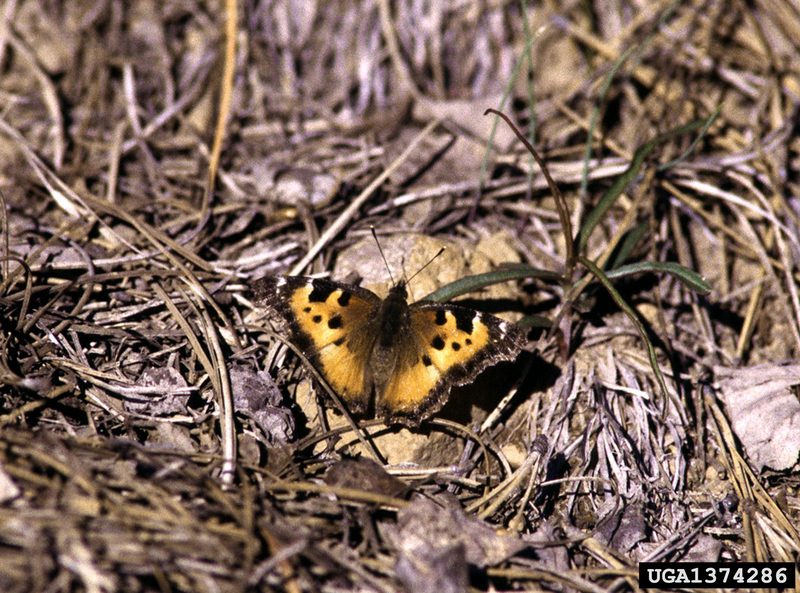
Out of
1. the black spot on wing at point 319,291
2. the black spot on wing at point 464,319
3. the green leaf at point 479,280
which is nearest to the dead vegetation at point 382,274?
the green leaf at point 479,280

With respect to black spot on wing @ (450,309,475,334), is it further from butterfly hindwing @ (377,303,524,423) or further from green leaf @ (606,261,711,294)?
green leaf @ (606,261,711,294)

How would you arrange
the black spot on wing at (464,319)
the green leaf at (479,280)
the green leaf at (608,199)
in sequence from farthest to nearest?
the green leaf at (608,199) → the green leaf at (479,280) → the black spot on wing at (464,319)

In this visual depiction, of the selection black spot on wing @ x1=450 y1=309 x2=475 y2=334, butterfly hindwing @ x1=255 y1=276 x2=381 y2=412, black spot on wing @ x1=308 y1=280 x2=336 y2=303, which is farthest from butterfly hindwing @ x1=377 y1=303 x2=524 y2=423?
black spot on wing @ x1=308 y1=280 x2=336 y2=303

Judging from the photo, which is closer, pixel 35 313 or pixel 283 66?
pixel 35 313

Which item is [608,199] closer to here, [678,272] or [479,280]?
[678,272]

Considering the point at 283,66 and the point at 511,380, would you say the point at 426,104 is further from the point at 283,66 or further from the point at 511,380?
the point at 511,380

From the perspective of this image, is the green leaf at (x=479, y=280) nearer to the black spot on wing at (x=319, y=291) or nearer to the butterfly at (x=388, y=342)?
the butterfly at (x=388, y=342)

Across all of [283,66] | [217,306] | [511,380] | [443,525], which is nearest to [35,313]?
[217,306]
